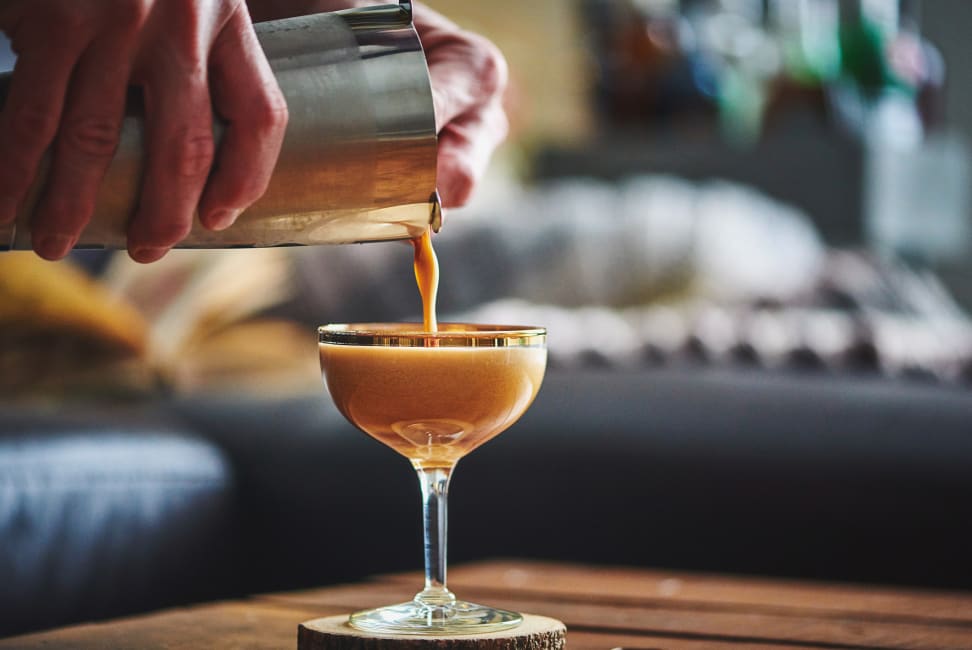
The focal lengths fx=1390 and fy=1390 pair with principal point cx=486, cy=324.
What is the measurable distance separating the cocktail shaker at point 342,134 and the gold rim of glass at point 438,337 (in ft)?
0.24

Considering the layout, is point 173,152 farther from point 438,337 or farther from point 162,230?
point 438,337

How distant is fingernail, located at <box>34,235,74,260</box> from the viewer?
0.76m

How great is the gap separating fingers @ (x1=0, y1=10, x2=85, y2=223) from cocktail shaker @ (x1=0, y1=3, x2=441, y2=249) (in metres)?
0.08

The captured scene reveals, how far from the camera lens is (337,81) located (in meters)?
0.82

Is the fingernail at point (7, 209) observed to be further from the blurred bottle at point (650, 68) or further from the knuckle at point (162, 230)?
the blurred bottle at point (650, 68)

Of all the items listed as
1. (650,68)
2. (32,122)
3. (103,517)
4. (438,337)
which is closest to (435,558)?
(438,337)

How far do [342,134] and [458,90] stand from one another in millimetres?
205

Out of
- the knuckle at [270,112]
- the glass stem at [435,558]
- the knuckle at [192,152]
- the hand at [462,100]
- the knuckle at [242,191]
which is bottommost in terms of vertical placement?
the glass stem at [435,558]

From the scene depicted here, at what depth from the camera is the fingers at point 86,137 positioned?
713 millimetres

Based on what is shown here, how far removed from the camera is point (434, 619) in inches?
33.9

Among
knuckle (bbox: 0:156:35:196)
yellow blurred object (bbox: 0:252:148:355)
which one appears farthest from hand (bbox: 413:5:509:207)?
yellow blurred object (bbox: 0:252:148:355)

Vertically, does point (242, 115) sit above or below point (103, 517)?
above

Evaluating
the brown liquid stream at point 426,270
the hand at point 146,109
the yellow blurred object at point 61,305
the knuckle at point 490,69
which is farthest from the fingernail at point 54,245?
the yellow blurred object at point 61,305

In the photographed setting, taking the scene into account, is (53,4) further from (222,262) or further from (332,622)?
(222,262)
